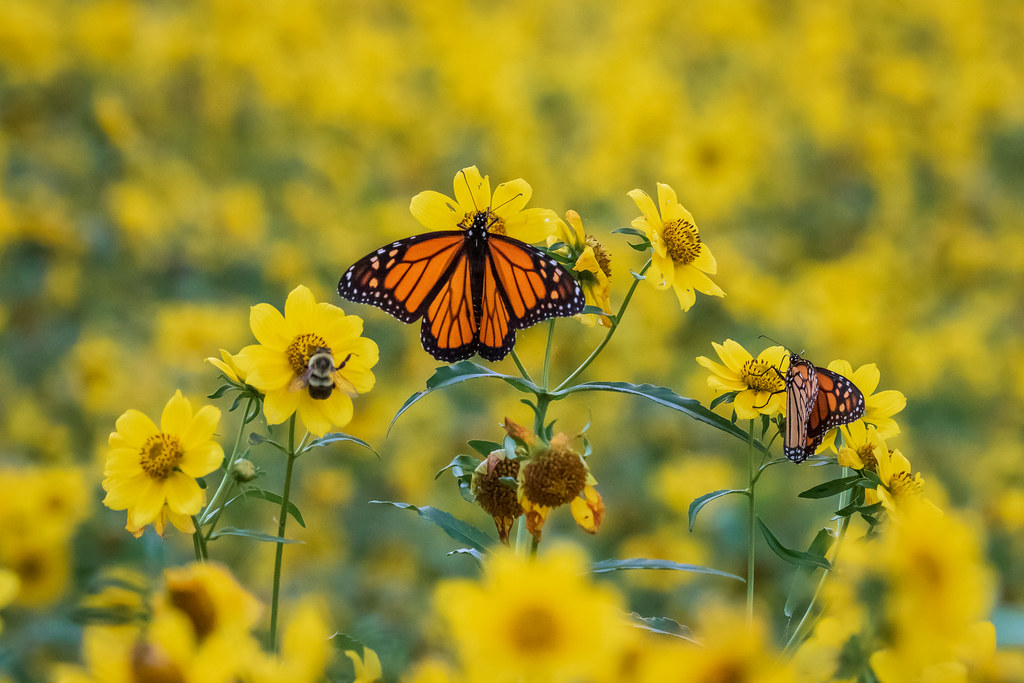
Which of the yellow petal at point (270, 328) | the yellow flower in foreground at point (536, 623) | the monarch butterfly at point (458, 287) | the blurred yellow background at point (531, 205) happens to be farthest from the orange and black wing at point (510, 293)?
the blurred yellow background at point (531, 205)

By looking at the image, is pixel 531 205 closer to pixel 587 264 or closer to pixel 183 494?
pixel 587 264

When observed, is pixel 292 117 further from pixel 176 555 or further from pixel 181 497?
pixel 181 497

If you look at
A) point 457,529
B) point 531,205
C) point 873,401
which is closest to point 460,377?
point 457,529

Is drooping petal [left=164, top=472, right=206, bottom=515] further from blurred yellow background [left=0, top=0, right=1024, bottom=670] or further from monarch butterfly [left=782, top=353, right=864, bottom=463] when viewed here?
blurred yellow background [left=0, top=0, right=1024, bottom=670]

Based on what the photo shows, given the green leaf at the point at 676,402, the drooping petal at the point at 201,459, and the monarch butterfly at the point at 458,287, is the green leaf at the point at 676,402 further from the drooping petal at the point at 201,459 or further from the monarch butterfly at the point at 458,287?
the drooping petal at the point at 201,459

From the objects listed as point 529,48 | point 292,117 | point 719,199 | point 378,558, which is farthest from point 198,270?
point 529,48

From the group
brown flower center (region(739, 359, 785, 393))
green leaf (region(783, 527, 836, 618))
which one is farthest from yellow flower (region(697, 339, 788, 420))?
green leaf (region(783, 527, 836, 618))

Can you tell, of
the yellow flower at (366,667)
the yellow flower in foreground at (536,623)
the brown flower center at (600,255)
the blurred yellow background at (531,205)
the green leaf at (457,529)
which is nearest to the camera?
the yellow flower in foreground at (536,623)
